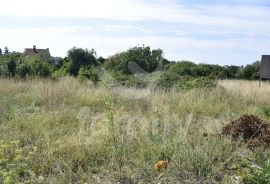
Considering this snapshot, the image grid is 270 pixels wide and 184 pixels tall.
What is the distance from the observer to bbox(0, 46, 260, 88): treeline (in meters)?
14.2

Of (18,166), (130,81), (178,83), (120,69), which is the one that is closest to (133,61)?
(120,69)

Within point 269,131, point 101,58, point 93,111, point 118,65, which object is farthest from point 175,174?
point 101,58

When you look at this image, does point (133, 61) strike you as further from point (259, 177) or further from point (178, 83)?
point (259, 177)

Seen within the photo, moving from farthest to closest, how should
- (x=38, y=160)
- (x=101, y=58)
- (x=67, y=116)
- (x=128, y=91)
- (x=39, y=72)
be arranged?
(x=101, y=58)
(x=39, y=72)
(x=128, y=91)
(x=67, y=116)
(x=38, y=160)

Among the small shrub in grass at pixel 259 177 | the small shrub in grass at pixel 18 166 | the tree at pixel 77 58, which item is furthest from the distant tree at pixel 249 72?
the small shrub in grass at pixel 18 166

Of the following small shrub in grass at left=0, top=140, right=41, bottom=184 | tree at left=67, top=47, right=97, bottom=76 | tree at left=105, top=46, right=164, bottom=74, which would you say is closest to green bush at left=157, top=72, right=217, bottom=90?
tree at left=105, top=46, right=164, bottom=74

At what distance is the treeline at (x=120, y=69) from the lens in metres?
14.2

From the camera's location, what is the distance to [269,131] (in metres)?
5.64

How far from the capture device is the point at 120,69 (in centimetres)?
1888

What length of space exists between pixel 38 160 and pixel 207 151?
6.53ft

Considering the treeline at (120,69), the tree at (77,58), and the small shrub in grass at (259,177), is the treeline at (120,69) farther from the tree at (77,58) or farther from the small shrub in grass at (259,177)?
the small shrub in grass at (259,177)

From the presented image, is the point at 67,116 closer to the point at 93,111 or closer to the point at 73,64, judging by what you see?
the point at 93,111

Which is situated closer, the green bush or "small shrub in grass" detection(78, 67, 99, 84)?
the green bush

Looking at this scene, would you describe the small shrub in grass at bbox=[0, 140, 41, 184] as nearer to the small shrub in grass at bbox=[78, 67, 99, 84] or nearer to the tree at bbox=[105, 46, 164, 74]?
the small shrub in grass at bbox=[78, 67, 99, 84]
